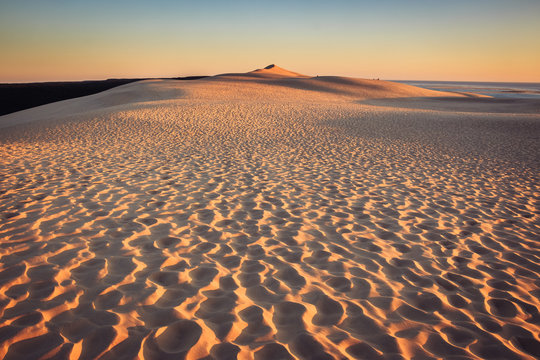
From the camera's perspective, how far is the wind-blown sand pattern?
2.47 m

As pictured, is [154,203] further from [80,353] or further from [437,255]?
[437,255]

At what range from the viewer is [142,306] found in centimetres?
278

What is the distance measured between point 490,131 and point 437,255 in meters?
13.8

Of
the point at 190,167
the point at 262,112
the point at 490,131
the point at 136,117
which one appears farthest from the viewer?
the point at 262,112

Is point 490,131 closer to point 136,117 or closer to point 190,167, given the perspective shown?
point 190,167

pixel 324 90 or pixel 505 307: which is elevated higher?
pixel 324 90

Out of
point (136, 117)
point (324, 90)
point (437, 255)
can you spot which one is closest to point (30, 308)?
point (437, 255)

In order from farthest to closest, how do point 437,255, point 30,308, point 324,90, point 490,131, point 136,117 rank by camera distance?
point 324,90 → point 136,117 → point 490,131 → point 437,255 → point 30,308

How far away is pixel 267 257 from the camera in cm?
370

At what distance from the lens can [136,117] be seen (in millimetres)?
16266

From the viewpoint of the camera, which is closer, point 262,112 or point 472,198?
point 472,198

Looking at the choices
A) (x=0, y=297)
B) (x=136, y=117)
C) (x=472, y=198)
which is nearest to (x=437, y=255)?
(x=472, y=198)

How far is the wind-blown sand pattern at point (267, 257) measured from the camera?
2.47m

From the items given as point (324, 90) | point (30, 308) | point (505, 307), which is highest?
point (324, 90)
